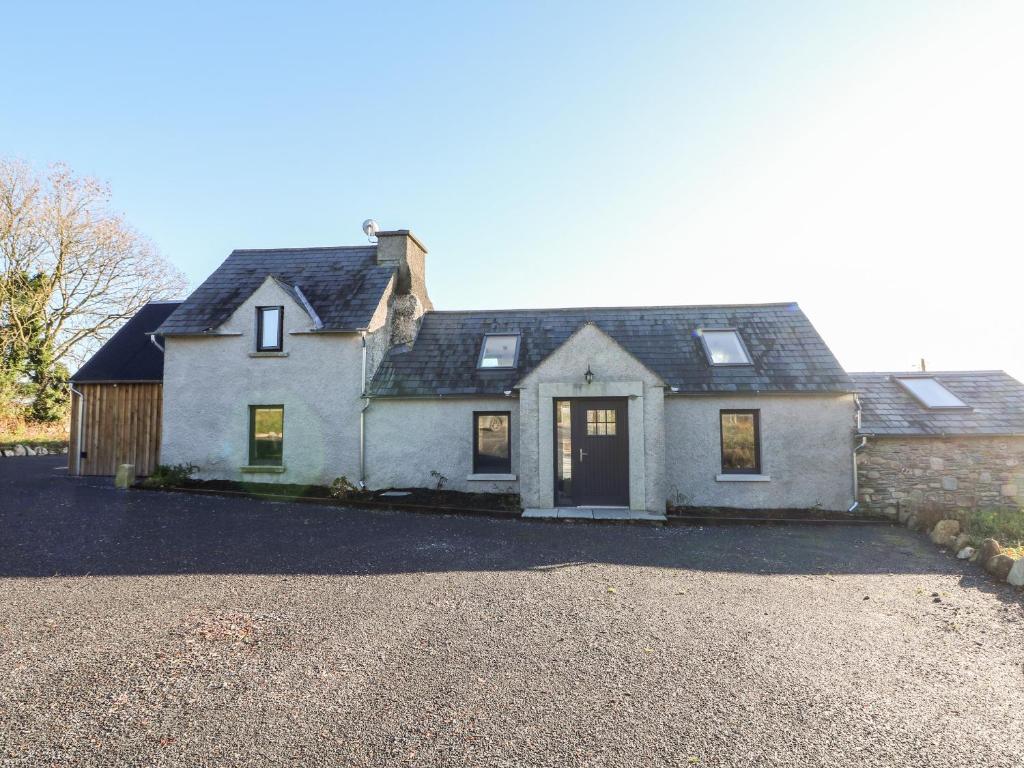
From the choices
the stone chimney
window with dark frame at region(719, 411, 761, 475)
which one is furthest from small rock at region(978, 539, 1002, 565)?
the stone chimney

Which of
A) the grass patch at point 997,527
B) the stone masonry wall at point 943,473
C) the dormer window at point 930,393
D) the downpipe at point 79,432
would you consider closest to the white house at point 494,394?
the stone masonry wall at point 943,473

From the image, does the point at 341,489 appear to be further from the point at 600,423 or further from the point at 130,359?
the point at 130,359

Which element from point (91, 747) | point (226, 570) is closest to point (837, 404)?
point (226, 570)

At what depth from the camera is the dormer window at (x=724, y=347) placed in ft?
47.7

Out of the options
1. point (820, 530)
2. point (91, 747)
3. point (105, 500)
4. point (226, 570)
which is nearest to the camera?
point (91, 747)

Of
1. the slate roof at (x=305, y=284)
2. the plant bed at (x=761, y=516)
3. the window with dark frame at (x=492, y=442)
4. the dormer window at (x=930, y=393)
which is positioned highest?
the slate roof at (x=305, y=284)

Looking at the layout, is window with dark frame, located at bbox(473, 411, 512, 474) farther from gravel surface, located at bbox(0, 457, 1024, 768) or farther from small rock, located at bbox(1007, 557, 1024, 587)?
small rock, located at bbox(1007, 557, 1024, 587)

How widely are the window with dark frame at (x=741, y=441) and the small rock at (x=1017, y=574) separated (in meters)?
6.03

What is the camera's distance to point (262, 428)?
610 inches

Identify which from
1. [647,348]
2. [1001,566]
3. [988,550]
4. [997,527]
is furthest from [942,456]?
[647,348]

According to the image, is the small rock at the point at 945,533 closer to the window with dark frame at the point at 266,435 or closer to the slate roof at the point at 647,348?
the slate roof at the point at 647,348

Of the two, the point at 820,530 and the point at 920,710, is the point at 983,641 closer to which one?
the point at 920,710

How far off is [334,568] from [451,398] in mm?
7159

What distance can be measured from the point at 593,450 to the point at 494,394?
2.97m
